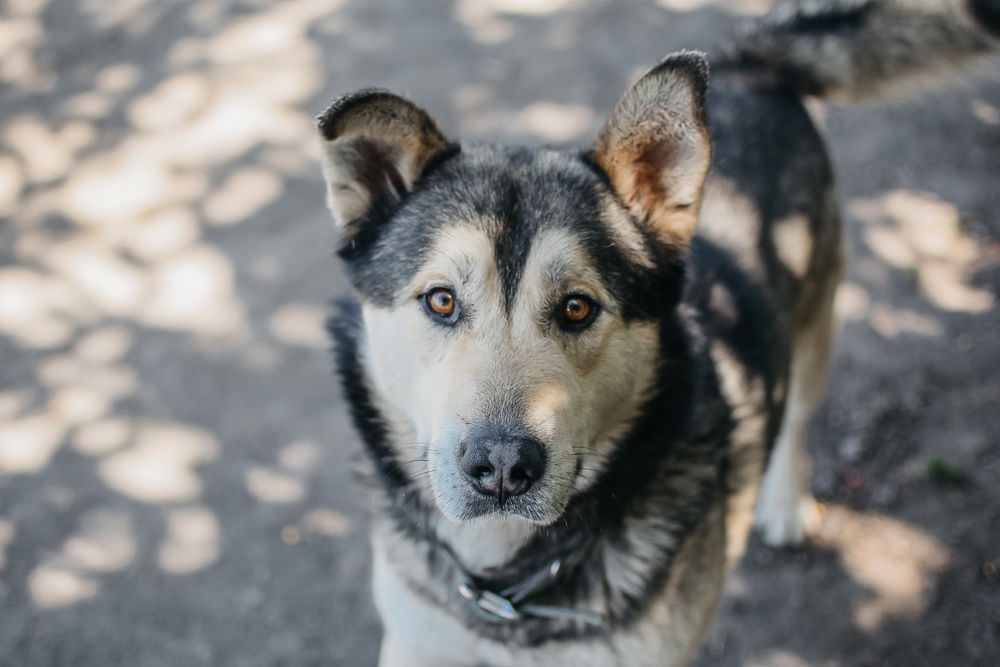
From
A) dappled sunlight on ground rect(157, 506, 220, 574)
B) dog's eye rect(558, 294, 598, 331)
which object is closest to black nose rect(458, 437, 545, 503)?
dog's eye rect(558, 294, 598, 331)

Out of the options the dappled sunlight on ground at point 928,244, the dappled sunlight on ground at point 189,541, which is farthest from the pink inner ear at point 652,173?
the dappled sunlight on ground at point 928,244

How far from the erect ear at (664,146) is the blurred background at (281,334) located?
210cm

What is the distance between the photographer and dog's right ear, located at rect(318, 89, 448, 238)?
235 cm

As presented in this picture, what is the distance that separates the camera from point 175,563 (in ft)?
13.0

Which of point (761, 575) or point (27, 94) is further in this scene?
point (27, 94)

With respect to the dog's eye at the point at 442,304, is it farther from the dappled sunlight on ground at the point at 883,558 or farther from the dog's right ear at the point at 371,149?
the dappled sunlight on ground at the point at 883,558

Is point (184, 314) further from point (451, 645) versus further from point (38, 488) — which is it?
point (451, 645)

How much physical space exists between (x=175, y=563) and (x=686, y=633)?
2451 mm

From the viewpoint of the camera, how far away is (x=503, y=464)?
2168mm

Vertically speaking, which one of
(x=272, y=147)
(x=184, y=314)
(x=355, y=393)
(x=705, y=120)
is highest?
(x=705, y=120)

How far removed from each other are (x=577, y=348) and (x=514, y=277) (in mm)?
272

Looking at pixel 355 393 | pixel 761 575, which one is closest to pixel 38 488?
pixel 355 393

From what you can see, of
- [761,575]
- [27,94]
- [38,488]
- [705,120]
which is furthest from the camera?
[27,94]

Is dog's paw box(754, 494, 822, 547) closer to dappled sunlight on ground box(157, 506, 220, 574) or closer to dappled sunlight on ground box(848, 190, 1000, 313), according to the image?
dappled sunlight on ground box(848, 190, 1000, 313)
